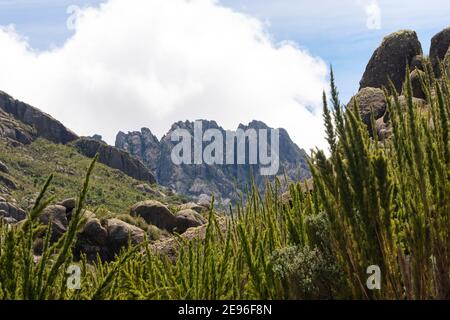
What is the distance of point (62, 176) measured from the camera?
117 metres

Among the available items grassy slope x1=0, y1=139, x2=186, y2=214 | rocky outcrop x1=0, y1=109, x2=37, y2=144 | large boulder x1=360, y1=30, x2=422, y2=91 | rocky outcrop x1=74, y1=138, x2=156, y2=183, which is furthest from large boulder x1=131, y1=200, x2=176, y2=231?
rocky outcrop x1=74, y1=138, x2=156, y2=183

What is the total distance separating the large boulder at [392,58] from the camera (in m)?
30.1

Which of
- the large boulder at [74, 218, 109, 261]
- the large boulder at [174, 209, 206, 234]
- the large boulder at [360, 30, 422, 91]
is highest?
the large boulder at [360, 30, 422, 91]

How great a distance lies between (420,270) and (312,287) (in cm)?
71

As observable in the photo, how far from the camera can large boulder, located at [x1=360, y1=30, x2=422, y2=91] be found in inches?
1184

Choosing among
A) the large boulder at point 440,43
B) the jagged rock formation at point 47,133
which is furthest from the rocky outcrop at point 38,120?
the large boulder at point 440,43

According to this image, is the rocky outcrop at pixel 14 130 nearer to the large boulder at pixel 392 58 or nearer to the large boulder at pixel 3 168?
the large boulder at pixel 3 168

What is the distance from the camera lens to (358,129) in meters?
1.93

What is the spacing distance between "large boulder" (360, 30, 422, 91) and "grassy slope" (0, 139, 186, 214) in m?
75.6

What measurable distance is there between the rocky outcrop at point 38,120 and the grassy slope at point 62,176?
513cm

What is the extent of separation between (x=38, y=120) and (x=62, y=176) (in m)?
44.9

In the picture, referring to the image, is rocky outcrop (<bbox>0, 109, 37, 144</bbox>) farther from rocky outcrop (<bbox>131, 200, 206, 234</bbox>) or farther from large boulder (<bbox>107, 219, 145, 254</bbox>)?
large boulder (<bbox>107, 219, 145, 254</bbox>)

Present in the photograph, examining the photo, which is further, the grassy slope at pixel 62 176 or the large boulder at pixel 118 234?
the grassy slope at pixel 62 176
